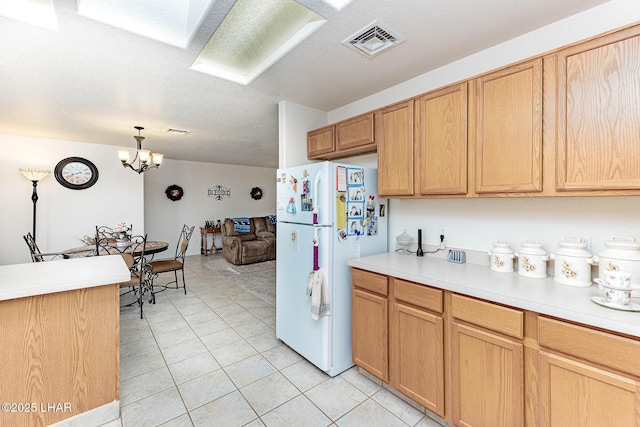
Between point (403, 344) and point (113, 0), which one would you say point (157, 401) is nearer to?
point (403, 344)

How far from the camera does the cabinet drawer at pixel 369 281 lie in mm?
1876

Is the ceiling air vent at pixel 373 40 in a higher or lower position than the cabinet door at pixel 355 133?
higher

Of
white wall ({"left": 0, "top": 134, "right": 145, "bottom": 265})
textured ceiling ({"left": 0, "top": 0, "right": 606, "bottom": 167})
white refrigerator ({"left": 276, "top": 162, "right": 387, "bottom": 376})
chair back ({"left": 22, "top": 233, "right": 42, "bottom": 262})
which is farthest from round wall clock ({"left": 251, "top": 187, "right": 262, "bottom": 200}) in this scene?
white refrigerator ({"left": 276, "top": 162, "right": 387, "bottom": 376})

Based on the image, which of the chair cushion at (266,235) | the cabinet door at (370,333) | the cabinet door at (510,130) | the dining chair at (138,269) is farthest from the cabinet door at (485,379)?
the chair cushion at (266,235)

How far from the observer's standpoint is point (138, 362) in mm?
2311

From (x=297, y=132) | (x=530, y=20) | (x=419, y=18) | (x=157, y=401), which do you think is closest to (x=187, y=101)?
(x=297, y=132)

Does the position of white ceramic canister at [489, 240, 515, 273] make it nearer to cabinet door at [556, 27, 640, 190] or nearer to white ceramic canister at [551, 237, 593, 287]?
white ceramic canister at [551, 237, 593, 287]

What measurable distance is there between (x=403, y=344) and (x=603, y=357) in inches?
37.6

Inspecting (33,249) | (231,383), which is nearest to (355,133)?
(231,383)

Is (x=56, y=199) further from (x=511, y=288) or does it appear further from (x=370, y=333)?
(x=511, y=288)

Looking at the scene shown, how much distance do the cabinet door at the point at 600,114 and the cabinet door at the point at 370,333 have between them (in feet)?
4.23

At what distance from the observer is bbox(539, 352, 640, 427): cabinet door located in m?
1.02

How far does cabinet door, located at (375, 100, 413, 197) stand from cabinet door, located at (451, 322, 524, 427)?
105cm

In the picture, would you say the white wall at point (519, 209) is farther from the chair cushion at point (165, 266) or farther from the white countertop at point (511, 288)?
the chair cushion at point (165, 266)
